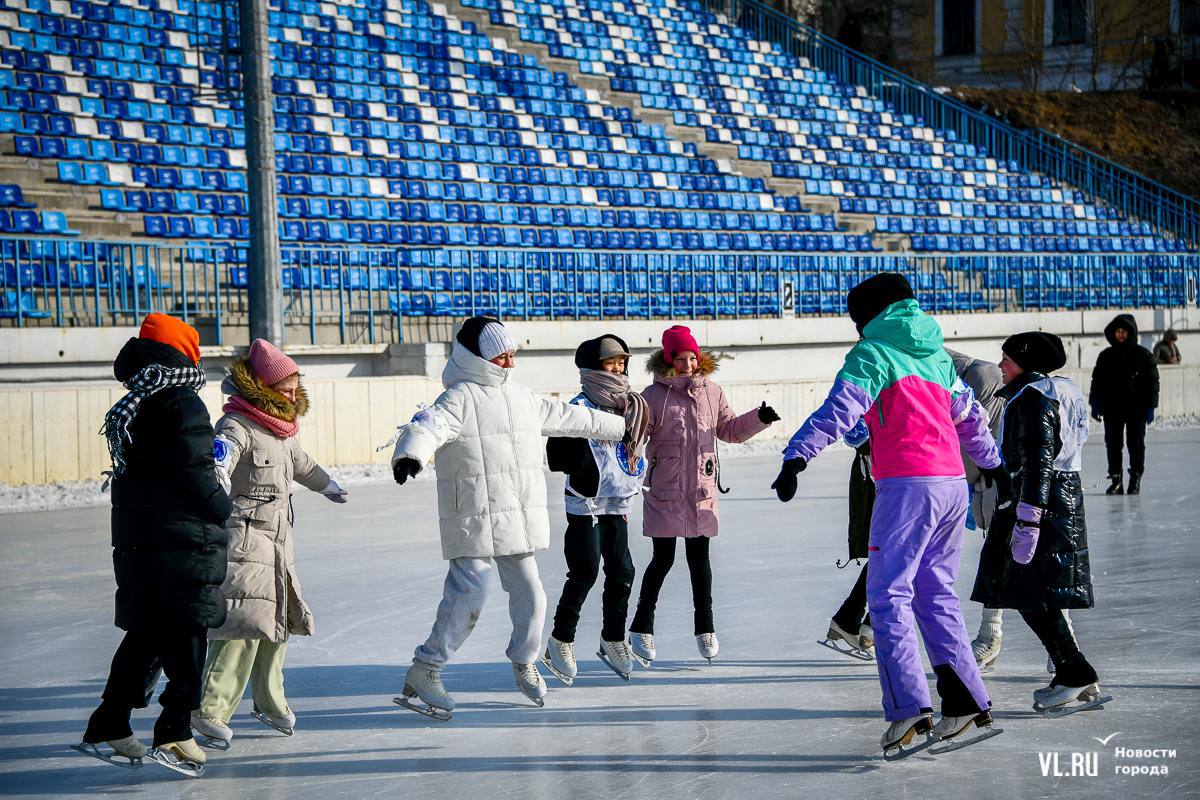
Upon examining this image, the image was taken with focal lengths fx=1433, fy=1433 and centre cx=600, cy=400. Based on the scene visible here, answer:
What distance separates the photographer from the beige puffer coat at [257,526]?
216 inches

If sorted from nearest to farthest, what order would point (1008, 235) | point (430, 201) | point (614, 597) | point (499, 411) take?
1. point (499, 411)
2. point (614, 597)
3. point (430, 201)
4. point (1008, 235)

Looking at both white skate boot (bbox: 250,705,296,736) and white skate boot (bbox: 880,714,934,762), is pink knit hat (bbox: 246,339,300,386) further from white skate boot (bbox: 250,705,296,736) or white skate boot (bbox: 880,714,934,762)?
white skate boot (bbox: 880,714,934,762)

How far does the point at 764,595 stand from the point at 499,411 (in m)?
3.28

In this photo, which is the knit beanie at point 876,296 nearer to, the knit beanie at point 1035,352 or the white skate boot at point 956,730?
the knit beanie at point 1035,352

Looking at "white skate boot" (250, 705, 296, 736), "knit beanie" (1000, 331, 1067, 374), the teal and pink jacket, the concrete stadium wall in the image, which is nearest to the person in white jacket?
"white skate boot" (250, 705, 296, 736)

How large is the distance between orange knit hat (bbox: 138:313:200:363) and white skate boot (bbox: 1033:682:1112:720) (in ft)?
11.7

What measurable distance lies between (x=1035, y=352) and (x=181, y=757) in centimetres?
370

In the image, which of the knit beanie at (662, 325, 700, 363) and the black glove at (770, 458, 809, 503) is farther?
the knit beanie at (662, 325, 700, 363)

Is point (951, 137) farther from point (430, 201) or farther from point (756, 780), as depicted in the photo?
point (756, 780)

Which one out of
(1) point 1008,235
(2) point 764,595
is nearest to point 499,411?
(2) point 764,595

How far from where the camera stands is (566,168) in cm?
2300

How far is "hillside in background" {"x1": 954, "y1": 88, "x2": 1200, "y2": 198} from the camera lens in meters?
34.3

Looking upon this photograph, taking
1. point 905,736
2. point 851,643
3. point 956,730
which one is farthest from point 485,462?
point 851,643

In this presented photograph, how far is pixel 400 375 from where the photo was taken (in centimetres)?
1673
